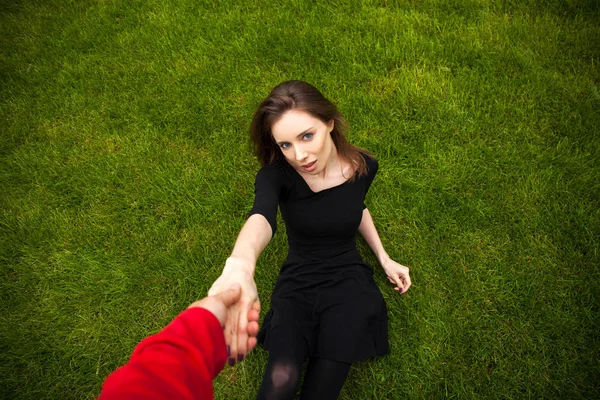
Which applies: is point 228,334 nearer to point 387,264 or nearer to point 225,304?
point 225,304

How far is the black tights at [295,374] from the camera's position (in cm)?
241

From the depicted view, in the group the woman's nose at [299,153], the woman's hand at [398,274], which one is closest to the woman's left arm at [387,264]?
the woman's hand at [398,274]

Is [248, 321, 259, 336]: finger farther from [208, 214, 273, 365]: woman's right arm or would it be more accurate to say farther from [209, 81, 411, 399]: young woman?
[209, 81, 411, 399]: young woman

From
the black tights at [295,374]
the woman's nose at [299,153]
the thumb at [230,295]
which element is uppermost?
the woman's nose at [299,153]

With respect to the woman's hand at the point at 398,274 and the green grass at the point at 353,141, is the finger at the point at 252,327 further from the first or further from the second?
the woman's hand at the point at 398,274

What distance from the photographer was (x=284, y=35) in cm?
509

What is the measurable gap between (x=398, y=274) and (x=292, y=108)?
1765 mm

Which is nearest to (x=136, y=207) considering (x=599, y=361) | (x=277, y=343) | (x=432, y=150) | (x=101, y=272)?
(x=101, y=272)

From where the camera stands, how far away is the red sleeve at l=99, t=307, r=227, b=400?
46.6 inches

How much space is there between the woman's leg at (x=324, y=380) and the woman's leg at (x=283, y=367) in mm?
109

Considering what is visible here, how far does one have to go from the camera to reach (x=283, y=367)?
7.93ft

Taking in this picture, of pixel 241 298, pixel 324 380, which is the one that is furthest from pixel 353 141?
pixel 241 298

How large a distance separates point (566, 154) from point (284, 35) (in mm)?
3723

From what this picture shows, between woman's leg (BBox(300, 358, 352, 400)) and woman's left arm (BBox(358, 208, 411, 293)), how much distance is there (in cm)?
94
